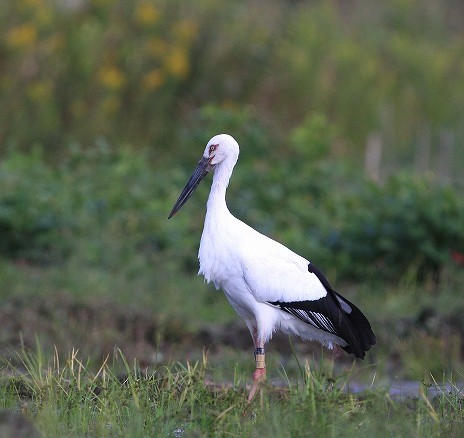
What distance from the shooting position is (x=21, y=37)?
12.7m

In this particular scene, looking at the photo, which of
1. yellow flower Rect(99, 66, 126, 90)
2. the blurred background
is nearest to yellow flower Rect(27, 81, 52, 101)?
the blurred background

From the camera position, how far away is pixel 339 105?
1493cm

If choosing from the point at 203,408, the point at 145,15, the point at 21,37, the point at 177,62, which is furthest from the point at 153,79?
the point at 203,408

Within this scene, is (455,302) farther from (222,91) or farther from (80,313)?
(222,91)

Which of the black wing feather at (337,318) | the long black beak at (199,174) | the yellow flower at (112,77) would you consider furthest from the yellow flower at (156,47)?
the black wing feather at (337,318)

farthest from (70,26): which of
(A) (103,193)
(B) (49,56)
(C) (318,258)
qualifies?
(C) (318,258)

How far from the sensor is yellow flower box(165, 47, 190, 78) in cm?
1345

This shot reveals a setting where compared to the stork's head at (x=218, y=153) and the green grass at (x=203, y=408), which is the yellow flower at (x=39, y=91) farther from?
the green grass at (x=203, y=408)

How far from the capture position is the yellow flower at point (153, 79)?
43.9ft

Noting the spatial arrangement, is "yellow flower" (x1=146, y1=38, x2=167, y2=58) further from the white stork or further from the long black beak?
the white stork

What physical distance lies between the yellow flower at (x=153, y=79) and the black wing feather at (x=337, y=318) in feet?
24.9

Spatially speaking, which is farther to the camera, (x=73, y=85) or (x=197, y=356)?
(x=73, y=85)

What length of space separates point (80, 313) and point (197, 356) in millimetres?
1121

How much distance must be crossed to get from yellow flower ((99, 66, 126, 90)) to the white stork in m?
6.88
